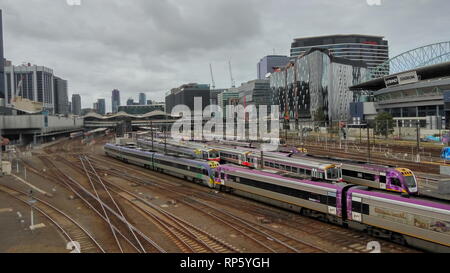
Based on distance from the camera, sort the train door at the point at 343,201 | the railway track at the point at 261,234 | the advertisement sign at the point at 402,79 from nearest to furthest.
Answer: the railway track at the point at 261,234
the train door at the point at 343,201
the advertisement sign at the point at 402,79

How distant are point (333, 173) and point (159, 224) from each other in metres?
13.9

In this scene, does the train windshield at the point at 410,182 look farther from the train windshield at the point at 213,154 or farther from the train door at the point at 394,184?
the train windshield at the point at 213,154

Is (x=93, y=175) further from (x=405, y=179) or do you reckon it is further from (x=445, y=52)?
(x=445, y=52)

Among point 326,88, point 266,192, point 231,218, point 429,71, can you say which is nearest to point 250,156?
point 266,192

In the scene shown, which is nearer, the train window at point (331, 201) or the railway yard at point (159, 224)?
the railway yard at point (159, 224)

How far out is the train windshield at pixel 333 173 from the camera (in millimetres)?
26062

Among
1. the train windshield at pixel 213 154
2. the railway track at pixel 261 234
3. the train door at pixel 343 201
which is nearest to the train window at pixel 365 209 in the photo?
the train door at pixel 343 201

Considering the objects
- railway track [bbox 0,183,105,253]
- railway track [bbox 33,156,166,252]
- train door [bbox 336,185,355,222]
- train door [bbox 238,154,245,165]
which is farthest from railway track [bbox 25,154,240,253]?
train door [bbox 238,154,245,165]

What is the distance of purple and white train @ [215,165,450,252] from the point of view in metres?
15.0

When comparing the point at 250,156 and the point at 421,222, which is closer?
the point at 421,222

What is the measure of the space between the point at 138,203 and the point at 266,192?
37.0ft

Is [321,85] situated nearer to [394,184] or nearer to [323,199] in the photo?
[394,184]

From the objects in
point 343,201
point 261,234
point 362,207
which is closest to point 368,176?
point 343,201
